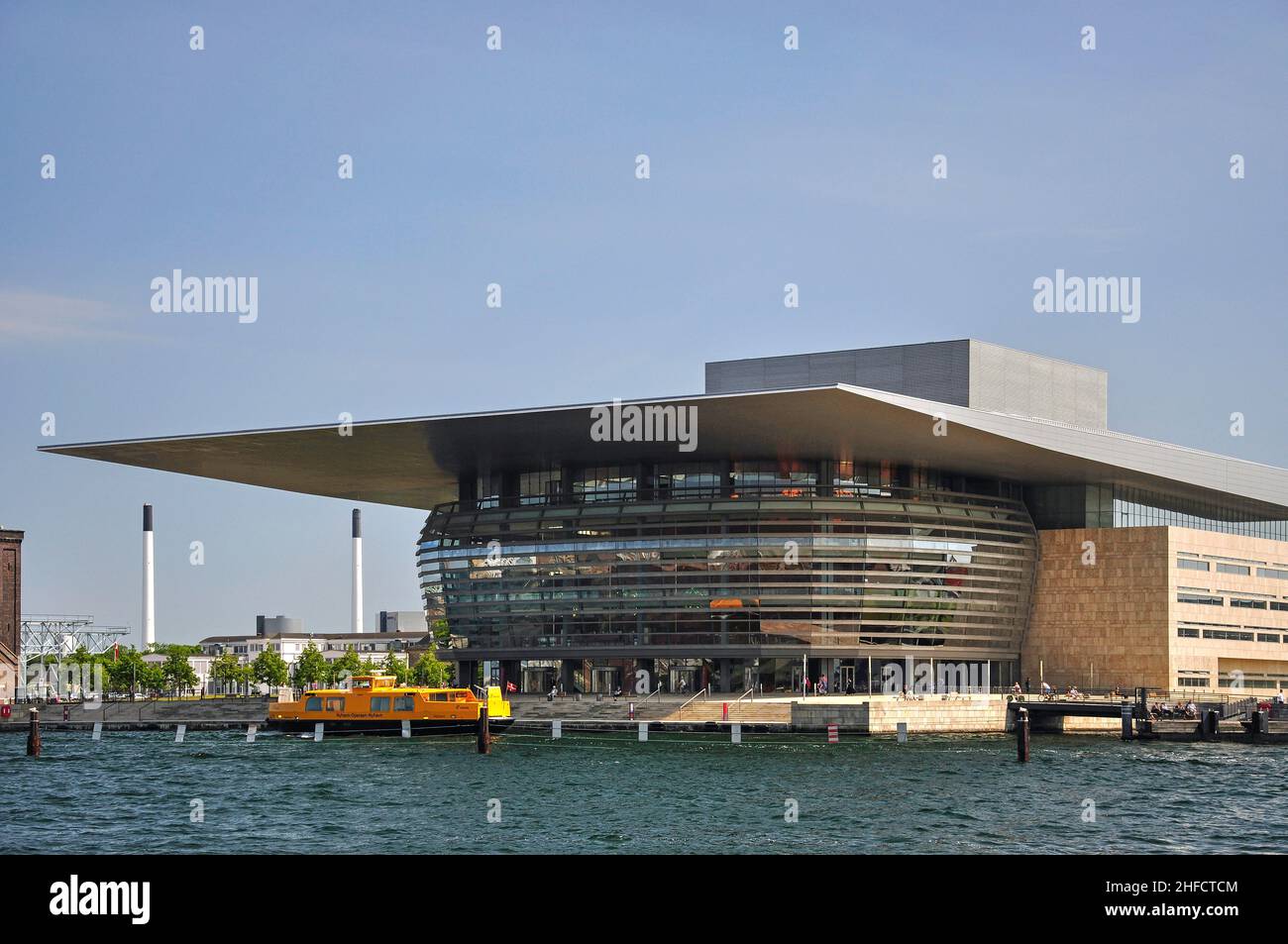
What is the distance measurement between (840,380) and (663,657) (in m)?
15.3

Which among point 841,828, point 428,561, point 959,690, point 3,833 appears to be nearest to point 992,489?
point 959,690

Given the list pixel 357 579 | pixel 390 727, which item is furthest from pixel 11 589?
pixel 390 727

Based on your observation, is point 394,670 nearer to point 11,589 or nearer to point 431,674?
point 431,674

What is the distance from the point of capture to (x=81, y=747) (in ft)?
175

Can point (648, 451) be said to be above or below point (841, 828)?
above

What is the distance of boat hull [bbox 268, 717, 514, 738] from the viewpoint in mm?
52281

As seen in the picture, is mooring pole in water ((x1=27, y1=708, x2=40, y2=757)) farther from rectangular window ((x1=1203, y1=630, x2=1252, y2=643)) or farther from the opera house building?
rectangular window ((x1=1203, y1=630, x2=1252, y2=643))

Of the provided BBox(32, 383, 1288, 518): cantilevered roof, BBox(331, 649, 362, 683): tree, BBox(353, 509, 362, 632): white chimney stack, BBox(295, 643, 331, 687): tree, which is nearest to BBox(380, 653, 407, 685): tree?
BBox(331, 649, 362, 683): tree

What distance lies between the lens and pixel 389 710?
2112 inches

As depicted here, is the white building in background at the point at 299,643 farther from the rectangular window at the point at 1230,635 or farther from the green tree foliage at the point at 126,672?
the rectangular window at the point at 1230,635

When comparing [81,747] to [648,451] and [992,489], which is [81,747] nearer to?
[648,451]

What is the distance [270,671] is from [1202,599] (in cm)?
5585

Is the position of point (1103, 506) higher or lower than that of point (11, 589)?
higher
